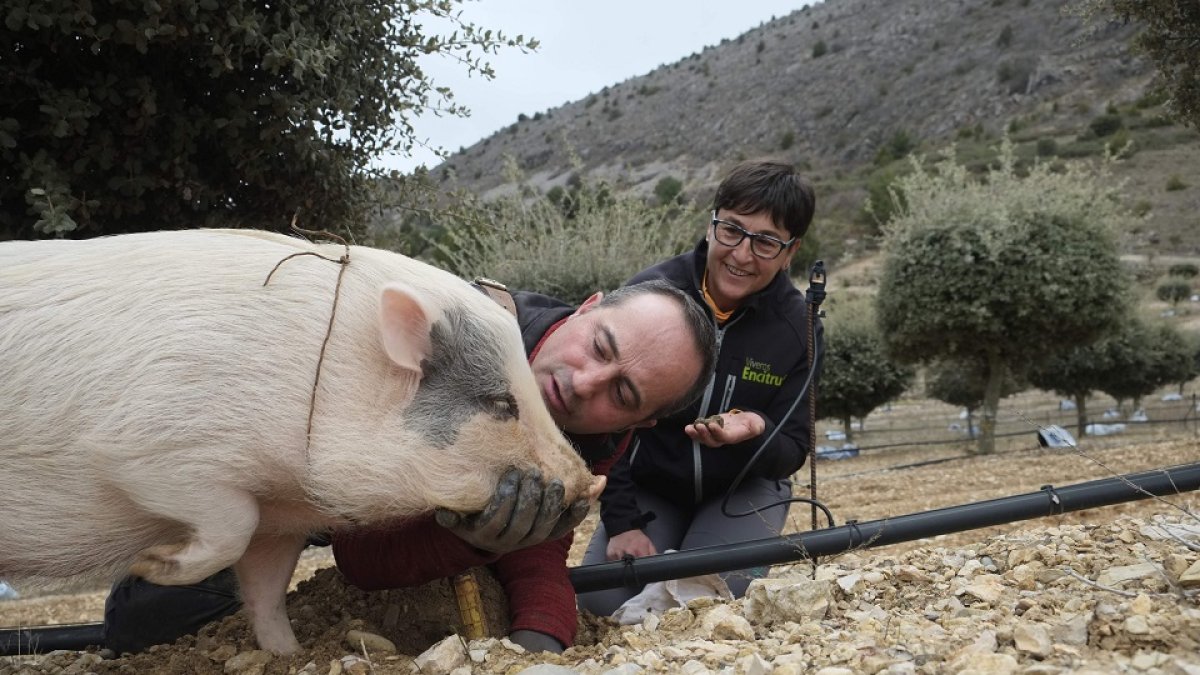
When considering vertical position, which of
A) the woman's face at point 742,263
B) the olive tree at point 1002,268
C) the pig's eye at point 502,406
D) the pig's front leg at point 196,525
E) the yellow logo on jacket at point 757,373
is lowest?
the olive tree at point 1002,268

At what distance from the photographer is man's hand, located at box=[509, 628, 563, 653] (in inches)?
100

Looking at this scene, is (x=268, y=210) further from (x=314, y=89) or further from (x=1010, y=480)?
(x=1010, y=480)

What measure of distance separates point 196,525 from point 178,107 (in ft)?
6.04

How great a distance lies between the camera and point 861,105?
214ft

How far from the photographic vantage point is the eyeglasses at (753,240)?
3.88m

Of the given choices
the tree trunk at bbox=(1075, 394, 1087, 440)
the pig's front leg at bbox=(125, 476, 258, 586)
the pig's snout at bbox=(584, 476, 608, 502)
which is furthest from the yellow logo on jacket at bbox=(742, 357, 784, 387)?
the tree trunk at bbox=(1075, 394, 1087, 440)

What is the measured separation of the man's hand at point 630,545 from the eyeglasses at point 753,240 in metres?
1.21

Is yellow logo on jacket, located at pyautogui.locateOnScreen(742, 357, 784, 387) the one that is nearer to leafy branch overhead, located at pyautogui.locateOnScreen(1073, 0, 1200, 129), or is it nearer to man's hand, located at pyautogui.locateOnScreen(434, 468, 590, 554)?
man's hand, located at pyautogui.locateOnScreen(434, 468, 590, 554)

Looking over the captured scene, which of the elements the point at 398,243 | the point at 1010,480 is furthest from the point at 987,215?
the point at 398,243

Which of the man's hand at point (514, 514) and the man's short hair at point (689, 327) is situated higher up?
the man's short hair at point (689, 327)

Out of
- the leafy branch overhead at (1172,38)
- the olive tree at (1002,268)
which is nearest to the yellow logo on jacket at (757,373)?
the leafy branch overhead at (1172,38)

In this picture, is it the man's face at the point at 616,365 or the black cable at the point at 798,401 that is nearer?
the man's face at the point at 616,365

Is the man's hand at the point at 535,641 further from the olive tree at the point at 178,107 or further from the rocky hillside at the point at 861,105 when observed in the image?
the rocky hillside at the point at 861,105

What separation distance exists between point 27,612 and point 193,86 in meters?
5.32
